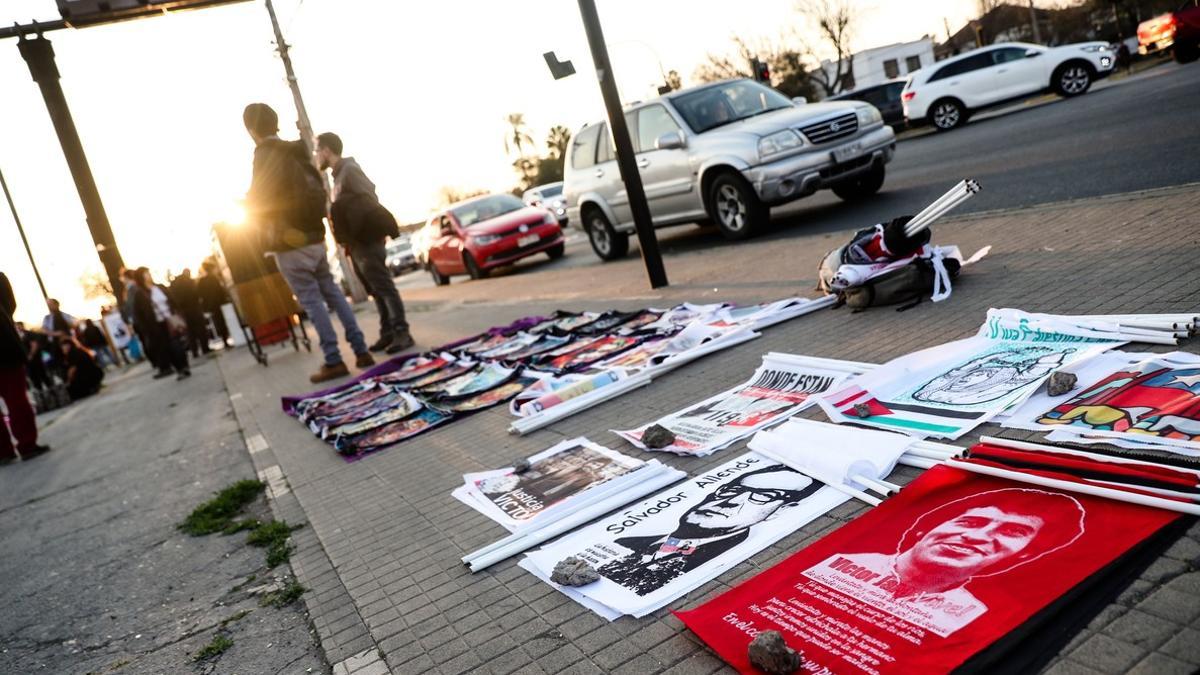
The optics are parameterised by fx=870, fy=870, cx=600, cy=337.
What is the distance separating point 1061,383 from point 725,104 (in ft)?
28.6

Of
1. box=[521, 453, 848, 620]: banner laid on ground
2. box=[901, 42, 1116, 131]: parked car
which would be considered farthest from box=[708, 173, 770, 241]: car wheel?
box=[901, 42, 1116, 131]: parked car

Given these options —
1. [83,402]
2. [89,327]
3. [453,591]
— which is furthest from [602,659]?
[89,327]

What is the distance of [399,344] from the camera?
9.59 metres

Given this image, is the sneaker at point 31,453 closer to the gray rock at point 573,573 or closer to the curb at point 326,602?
the curb at point 326,602

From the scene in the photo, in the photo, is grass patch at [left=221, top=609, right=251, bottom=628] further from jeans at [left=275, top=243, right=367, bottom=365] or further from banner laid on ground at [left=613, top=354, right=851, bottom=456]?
jeans at [left=275, top=243, right=367, bottom=365]

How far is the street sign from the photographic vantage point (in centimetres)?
1024

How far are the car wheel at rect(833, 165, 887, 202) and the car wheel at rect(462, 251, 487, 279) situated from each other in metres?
8.33

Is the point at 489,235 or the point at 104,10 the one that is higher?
the point at 104,10

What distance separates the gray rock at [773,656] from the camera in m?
1.94

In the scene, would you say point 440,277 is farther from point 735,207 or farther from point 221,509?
point 221,509

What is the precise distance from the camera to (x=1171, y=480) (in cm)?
221

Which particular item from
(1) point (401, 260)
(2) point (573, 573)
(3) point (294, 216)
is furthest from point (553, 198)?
(2) point (573, 573)

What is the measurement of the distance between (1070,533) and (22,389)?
954cm

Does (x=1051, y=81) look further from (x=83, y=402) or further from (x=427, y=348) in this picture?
(x=83, y=402)
